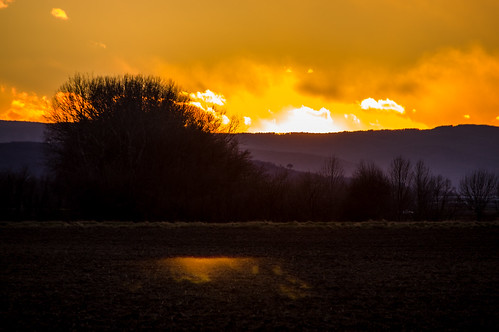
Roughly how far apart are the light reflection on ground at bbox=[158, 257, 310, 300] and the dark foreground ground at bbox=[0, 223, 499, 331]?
32 millimetres

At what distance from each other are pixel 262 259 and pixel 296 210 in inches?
831

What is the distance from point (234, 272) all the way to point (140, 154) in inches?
1040

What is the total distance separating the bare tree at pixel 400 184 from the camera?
44.1 meters

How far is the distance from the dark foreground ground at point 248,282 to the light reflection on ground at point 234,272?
3 cm

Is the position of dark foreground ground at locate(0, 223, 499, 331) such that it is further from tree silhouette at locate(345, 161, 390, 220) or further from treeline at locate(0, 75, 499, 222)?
tree silhouette at locate(345, 161, 390, 220)

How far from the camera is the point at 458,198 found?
170 ft

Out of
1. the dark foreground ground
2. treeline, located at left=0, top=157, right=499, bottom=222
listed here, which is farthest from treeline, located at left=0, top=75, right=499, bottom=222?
the dark foreground ground

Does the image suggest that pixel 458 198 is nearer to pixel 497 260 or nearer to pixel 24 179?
pixel 497 260

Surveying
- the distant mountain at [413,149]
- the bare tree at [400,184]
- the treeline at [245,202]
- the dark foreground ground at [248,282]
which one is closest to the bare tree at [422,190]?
the treeline at [245,202]

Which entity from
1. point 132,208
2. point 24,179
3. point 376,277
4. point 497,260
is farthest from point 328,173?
point 376,277

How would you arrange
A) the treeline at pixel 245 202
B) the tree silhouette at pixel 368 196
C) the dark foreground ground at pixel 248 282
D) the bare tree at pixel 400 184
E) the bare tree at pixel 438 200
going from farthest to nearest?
the bare tree at pixel 438 200 < the bare tree at pixel 400 184 < the tree silhouette at pixel 368 196 < the treeline at pixel 245 202 < the dark foreground ground at pixel 248 282

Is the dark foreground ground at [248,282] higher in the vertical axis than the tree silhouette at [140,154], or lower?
Result: lower

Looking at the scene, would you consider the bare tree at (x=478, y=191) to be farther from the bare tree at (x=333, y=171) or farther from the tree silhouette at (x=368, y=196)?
the tree silhouette at (x=368, y=196)

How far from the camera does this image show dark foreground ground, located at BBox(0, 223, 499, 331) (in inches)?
374
